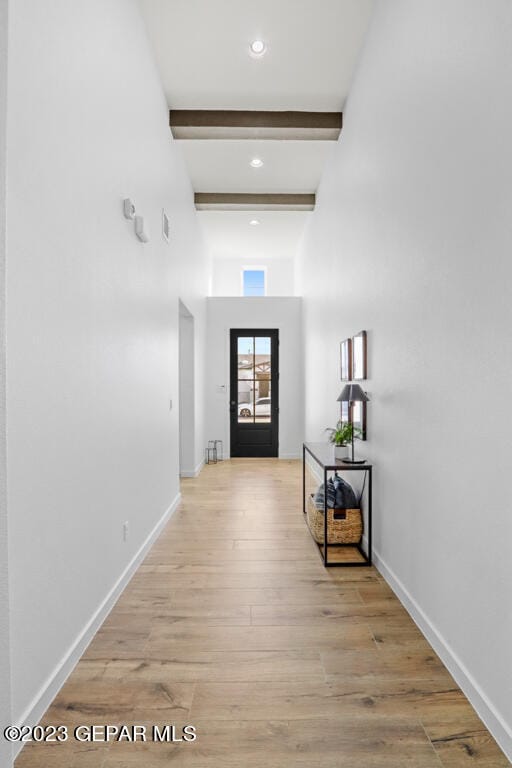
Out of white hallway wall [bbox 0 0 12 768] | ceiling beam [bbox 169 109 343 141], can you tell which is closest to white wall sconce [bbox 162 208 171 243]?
ceiling beam [bbox 169 109 343 141]

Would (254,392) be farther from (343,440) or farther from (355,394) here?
(355,394)

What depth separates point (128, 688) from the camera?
175 cm

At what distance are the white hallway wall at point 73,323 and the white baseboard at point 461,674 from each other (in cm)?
149

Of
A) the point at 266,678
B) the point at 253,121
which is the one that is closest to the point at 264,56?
the point at 253,121

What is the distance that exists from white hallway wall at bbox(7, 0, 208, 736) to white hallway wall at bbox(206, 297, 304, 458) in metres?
4.10

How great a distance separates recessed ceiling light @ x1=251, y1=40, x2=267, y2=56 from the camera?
332cm

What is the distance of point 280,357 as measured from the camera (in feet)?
24.7

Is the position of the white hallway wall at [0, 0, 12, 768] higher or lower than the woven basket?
higher

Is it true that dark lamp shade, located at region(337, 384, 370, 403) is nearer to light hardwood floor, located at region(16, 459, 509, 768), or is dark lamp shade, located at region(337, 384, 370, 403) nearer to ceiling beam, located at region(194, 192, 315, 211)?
light hardwood floor, located at region(16, 459, 509, 768)

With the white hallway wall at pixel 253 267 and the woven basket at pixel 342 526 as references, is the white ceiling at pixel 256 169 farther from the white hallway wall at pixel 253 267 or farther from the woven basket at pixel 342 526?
the woven basket at pixel 342 526

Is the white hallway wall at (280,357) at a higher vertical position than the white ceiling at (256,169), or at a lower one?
lower

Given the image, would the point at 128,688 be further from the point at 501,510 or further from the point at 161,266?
the point at 161,266

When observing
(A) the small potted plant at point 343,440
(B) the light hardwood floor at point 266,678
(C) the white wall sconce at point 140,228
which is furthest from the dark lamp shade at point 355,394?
(C) the white wall sconce at point 140,228

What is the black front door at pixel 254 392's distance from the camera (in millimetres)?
7531
